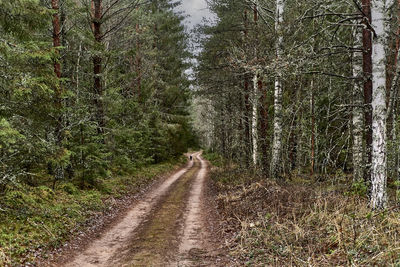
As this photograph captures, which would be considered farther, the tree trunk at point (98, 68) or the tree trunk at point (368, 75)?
the tree trunk at point (98, 68)

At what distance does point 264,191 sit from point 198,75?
9873 mm

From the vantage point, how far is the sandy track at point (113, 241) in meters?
6.19

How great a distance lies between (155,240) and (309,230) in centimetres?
397

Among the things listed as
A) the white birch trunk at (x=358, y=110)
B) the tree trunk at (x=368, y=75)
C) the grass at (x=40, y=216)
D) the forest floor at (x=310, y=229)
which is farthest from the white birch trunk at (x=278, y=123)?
the grass at (x=40, y=216)

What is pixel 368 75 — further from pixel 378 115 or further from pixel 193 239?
pixel 193 239

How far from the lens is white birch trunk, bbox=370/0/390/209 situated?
5.43 m

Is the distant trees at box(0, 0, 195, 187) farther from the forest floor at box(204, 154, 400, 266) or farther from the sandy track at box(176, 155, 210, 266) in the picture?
the forest floor at box(204, 154, 400, 266)

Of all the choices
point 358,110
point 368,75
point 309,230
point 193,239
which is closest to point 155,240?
point 193,239

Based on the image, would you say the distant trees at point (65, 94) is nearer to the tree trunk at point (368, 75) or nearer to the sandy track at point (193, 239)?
the sandy track at point (193, 239)

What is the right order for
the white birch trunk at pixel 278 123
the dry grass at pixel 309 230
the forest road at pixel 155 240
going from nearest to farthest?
the dry grass at pixel 309 230, the forest road at pixel 155 240, the white birch trunk at pixel 278 123

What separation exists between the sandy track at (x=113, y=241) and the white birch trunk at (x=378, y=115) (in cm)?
590

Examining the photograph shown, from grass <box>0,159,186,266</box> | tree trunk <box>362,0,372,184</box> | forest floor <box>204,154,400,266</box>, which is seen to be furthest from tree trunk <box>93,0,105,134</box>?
tree trunk <box>362,0,372,184</box>

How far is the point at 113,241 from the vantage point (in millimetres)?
7445

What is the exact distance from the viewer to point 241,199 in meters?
10.1
